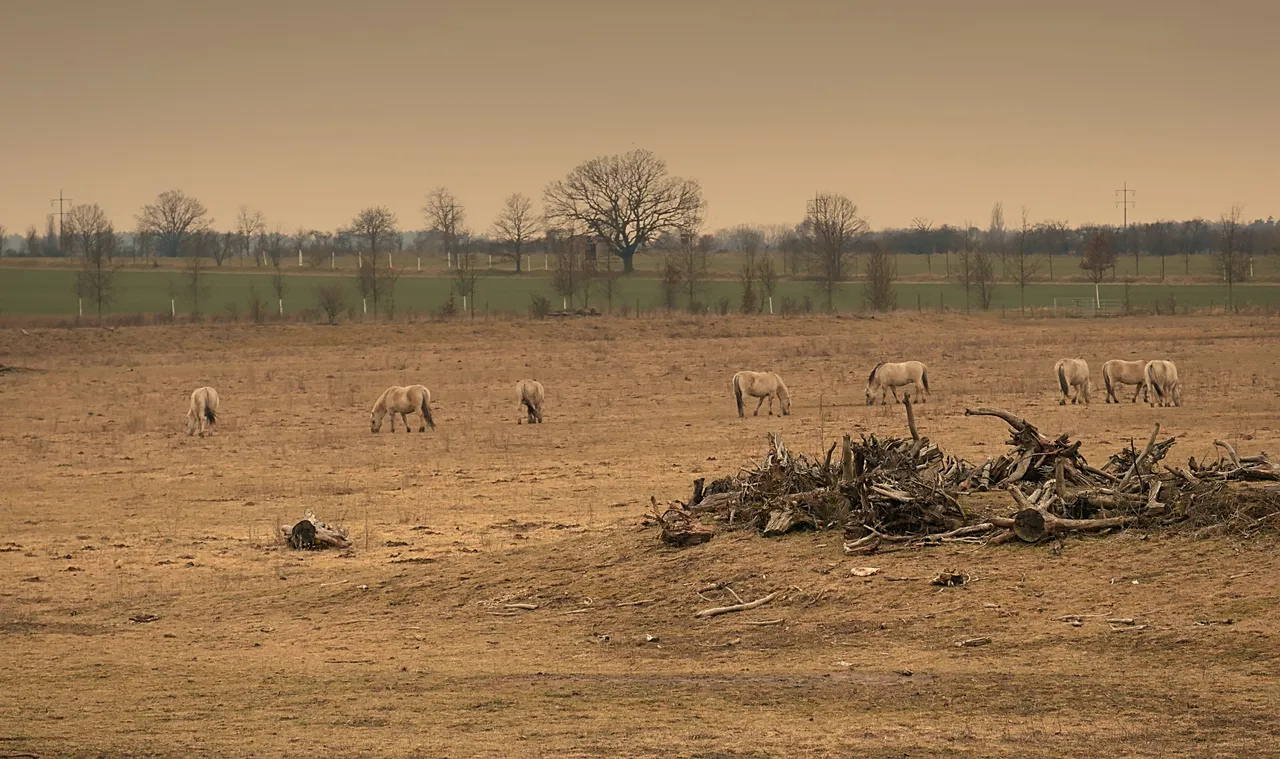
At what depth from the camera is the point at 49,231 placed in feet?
512

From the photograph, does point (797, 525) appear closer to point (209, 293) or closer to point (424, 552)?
point (424, 552)

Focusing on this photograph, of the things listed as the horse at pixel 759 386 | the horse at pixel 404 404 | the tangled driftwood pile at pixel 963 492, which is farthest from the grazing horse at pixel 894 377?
the tangled driftwood pile at pixel 963 492

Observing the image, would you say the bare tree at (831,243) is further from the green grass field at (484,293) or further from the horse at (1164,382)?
the horse at (1164,382)

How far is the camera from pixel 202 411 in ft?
100

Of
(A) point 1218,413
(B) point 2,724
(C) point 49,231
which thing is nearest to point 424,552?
(B) point 2,724

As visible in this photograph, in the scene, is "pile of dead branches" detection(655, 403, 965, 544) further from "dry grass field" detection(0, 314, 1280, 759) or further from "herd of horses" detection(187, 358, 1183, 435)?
"herd of horses" detection(187, 358, 1183, 435)

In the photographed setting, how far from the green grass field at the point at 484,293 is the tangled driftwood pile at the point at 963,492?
64683mm

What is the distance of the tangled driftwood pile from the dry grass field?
291 millimetres

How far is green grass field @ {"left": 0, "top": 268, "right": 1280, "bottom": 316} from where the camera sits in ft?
284

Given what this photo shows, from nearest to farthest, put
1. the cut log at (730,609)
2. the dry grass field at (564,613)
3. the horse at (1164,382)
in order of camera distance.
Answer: the dry grass field at (564,613)
the cut log at (730,609)
the horse at (1164,382)

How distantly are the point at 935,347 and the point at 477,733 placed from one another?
148 ft

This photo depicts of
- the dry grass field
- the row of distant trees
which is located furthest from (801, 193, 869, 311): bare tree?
the dry grass field

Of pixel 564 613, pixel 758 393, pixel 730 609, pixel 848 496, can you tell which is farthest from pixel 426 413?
pixel 730 609

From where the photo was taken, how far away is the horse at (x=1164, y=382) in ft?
100
